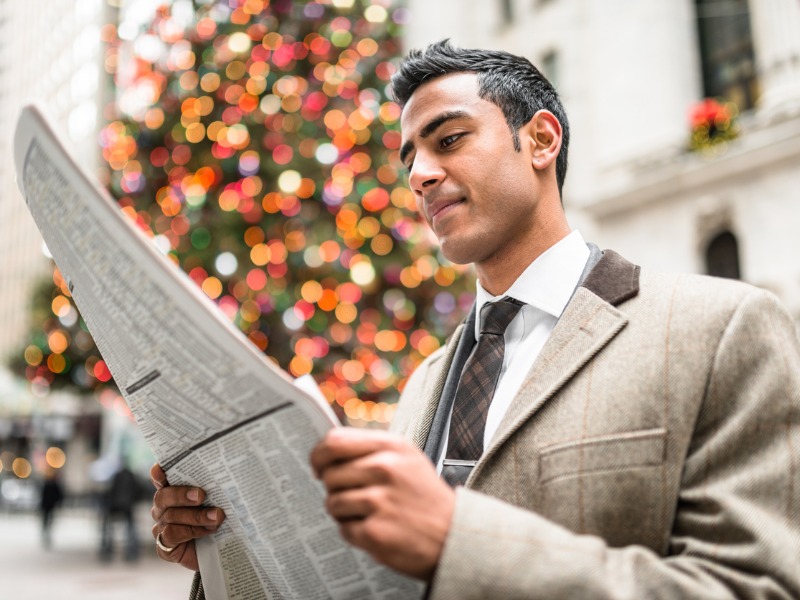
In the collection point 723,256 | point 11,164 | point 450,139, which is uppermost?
point 11,164

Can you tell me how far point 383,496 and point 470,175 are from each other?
2.40 feet

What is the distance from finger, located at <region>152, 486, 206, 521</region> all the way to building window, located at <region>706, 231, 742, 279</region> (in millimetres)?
12743

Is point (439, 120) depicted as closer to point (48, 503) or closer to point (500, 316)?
point (500, 316)

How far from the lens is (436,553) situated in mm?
813

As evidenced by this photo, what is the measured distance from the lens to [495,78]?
140cm

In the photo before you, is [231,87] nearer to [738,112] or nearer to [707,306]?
[707,306]

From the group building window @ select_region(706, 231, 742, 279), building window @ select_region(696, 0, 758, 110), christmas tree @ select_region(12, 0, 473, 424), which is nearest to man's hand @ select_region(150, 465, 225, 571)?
christmas tree @ select_region(12, 0, 473, 424)

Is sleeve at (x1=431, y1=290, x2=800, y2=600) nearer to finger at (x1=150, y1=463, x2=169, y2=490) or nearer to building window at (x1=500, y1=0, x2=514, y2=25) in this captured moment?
finger at (x1=150, y1=463, x2=169, y2=490)

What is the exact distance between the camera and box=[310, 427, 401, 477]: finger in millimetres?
781

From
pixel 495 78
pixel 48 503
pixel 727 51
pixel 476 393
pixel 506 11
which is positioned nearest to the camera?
pixel 476 393

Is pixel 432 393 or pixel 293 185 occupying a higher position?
pixel 293 185

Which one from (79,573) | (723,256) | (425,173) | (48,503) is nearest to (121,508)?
(79,573)

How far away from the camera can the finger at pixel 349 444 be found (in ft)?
2.56

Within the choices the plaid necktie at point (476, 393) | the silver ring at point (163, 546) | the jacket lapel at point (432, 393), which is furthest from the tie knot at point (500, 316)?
the silver ring at point (163, 546)
